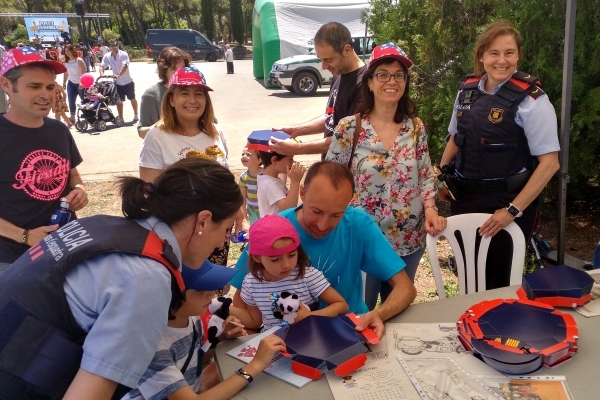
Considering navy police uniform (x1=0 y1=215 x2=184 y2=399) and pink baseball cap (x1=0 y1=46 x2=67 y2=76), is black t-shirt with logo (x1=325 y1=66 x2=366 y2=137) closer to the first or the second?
pink baseball cap (x1=0 y1=46 x2=67 y2=76)

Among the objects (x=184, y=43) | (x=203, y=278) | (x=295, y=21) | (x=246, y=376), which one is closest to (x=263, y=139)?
(x=203, y=278)

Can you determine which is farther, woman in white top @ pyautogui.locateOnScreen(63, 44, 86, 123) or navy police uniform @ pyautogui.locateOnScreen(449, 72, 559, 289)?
woman in white top @ pyautogui.locateOnScreen(63, 44, 86, 123)

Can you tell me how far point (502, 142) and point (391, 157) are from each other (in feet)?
1.91

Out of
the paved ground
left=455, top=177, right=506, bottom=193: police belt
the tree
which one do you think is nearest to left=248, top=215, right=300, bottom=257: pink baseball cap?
left=455, top=177, right=506, bottom=193: police belt

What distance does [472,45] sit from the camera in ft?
15.5

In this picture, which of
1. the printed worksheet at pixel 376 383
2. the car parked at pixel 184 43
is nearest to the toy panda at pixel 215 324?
the printed worksheet at pixel 376 383

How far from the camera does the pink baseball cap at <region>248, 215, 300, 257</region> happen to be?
188 centimetres

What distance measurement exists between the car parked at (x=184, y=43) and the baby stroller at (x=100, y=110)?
1996cm

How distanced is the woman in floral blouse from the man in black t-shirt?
368 mm

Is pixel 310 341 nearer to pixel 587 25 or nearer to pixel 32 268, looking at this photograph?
pixel 32 268

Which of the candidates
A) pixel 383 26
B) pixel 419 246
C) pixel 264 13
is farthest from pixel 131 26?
pixel 419 246

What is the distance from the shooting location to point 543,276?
2047mm

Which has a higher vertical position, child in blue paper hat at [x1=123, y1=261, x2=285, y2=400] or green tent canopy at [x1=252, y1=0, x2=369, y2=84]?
green tent canopy at [x1=252, y1=0, x2=369, y2=84]

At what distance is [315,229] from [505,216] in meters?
1.06
